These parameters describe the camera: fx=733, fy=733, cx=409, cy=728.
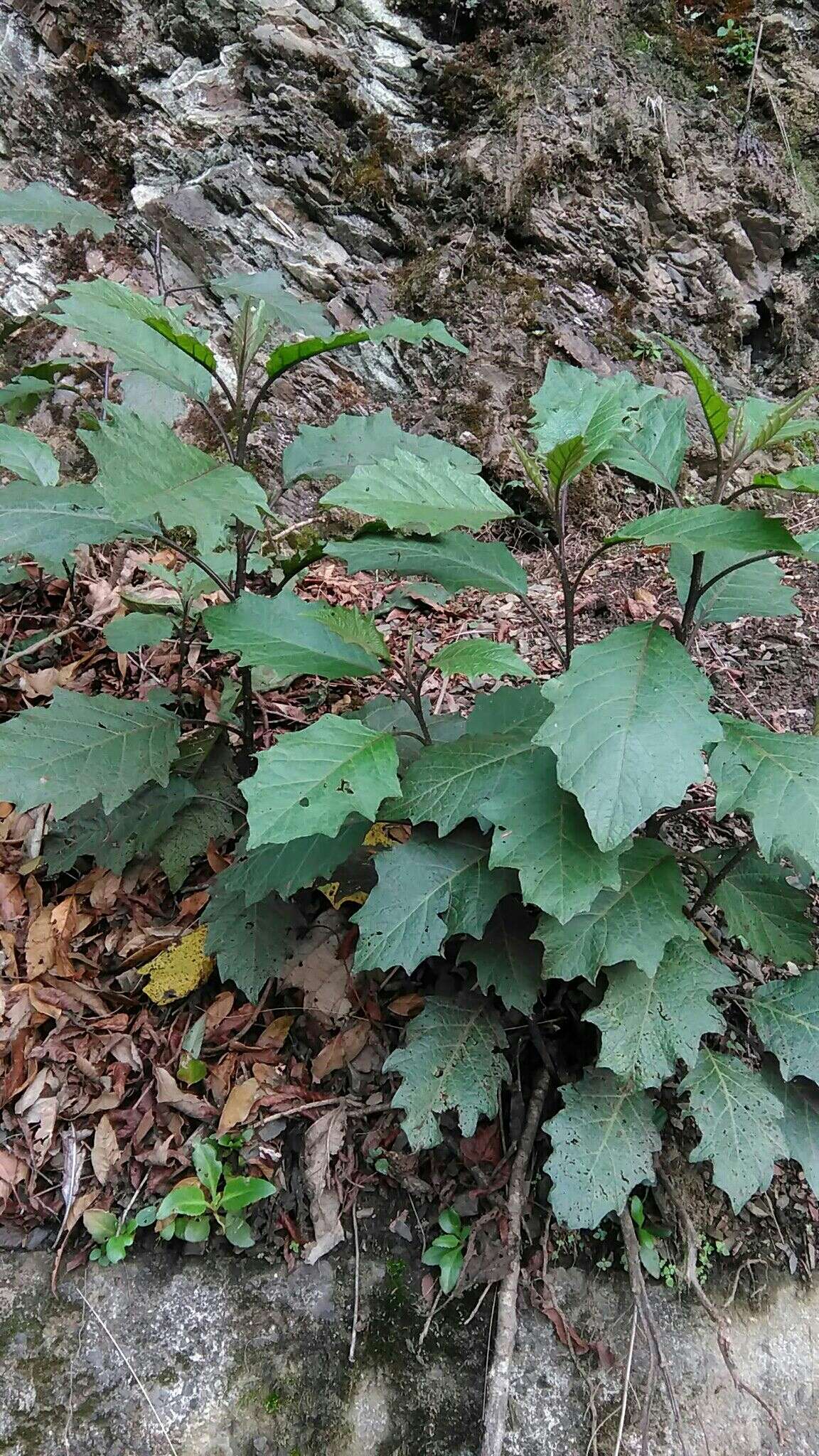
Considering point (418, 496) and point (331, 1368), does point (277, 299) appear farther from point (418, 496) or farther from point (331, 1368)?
point (331, 1368)

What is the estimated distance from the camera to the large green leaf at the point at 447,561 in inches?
64.5

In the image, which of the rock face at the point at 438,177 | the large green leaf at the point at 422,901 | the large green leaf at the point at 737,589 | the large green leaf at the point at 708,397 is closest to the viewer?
the large green leaf at the point at 708,397

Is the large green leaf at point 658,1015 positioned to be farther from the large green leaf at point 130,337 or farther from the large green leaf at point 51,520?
the large green leaf at point 130,337

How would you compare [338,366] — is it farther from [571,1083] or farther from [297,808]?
[571,1083]

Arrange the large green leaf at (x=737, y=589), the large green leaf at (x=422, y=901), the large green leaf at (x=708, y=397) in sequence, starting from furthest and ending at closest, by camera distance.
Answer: the large green leaf at (x=737, y=589) < the large green leaf at (x=422, y=901) < the large green leaf at (x=708, y=397)

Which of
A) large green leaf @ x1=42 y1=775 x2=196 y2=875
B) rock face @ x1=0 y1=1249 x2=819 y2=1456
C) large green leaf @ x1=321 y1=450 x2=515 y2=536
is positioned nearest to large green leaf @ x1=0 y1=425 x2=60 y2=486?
large green leaf @ x1=42 y1=775 x2=196 y2=875

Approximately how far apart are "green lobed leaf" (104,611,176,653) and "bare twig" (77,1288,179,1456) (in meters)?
1.56

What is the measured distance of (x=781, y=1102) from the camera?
4.96ft

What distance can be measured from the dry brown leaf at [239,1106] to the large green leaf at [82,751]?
0.77 metres

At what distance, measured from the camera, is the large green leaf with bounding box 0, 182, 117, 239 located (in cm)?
199

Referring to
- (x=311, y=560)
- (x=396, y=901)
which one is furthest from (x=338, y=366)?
(x=396, y=901)

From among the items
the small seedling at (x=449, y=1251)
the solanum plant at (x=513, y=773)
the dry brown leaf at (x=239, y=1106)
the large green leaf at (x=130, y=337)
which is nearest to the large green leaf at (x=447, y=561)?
the solanum plant at (x=513, y=773)

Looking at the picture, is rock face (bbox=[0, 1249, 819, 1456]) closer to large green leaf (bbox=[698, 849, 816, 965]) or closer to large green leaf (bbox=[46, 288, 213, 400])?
large green leaf (bbox=[698, 849, 816, 965])

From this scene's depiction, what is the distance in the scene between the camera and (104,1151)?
1.77 m
